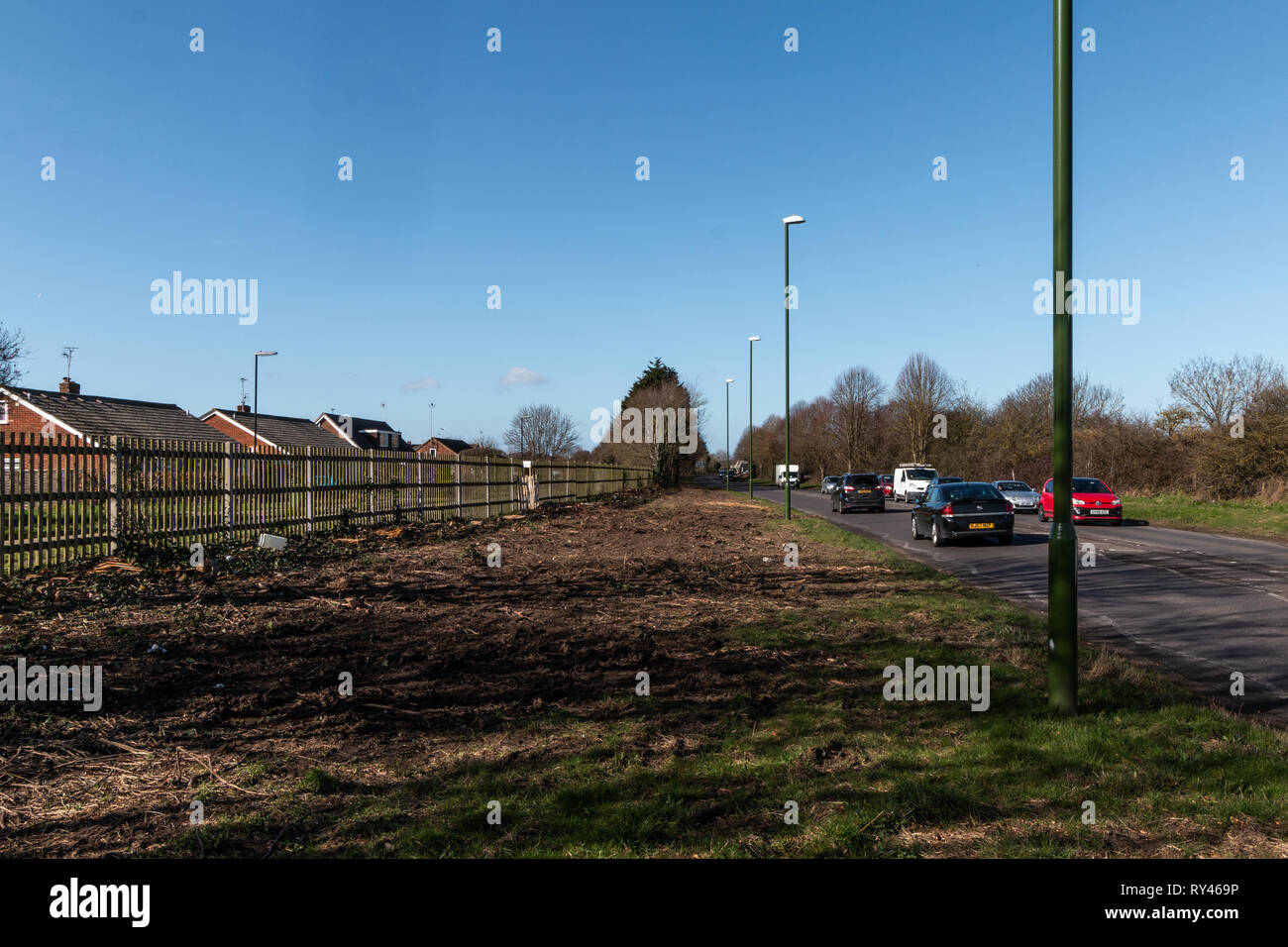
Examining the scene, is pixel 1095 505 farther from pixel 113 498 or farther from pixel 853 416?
pixel 853 416

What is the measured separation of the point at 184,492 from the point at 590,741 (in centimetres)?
1084

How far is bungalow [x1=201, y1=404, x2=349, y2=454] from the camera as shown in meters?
61.8

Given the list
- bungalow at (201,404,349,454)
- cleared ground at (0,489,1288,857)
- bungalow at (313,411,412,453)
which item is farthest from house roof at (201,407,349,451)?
cleared ground at (0,489,1288,857)

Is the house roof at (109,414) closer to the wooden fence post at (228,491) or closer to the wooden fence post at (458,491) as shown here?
the wooden fence post at (458,491)

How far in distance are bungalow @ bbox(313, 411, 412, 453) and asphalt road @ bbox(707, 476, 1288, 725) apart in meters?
71.8

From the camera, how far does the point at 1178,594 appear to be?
11.3 m

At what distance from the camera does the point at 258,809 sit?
3822 millimetres

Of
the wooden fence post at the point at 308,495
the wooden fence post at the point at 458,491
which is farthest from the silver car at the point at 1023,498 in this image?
the wooden fence post at the point at 308,495

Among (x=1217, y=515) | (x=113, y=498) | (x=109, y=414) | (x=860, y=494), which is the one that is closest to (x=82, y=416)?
(x=109, y=414)

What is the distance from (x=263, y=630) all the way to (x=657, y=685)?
164 inches

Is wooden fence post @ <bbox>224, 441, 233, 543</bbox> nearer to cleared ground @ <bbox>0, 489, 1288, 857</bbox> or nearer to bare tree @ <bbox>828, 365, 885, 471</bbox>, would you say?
cleared ground @ <bbox>0, 489, 1288, 857</bbox>

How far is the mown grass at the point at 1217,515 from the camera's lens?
76.3 ft

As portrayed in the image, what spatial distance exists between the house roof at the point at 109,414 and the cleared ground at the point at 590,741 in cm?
2893
